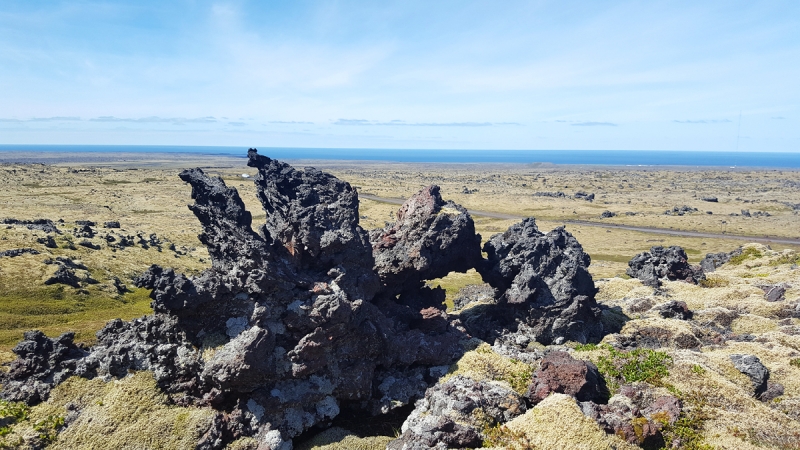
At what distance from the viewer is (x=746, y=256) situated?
55531 millimetres

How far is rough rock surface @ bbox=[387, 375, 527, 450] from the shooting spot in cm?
1925

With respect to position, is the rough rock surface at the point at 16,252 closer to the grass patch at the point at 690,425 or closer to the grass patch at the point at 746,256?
the grass patch at the point at 690,425

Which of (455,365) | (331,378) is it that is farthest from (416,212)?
(331,378)

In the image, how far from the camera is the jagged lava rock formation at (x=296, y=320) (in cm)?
2117

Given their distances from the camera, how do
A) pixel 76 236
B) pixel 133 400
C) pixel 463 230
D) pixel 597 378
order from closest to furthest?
1. pixel 133 400
2. pixel 597 378
3. pixel 463 230
4. pixel 76 236

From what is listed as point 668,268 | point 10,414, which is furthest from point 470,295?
point 10,414

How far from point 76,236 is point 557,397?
200 feet

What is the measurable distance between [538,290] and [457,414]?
12649 mm

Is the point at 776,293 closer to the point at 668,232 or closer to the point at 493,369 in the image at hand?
the point at 493,369

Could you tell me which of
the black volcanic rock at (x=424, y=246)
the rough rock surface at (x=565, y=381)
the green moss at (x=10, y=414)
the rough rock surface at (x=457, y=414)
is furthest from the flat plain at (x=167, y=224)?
the rough rock surface at (x=565, y=381)

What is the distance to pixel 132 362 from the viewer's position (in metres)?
21.8

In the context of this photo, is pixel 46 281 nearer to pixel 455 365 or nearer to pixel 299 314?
pixel 299 314

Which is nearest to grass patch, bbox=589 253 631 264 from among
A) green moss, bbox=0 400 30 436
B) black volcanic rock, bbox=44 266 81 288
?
black volcanic rock, bbox=44 266 81 288

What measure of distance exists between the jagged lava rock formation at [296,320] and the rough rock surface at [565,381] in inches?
191
